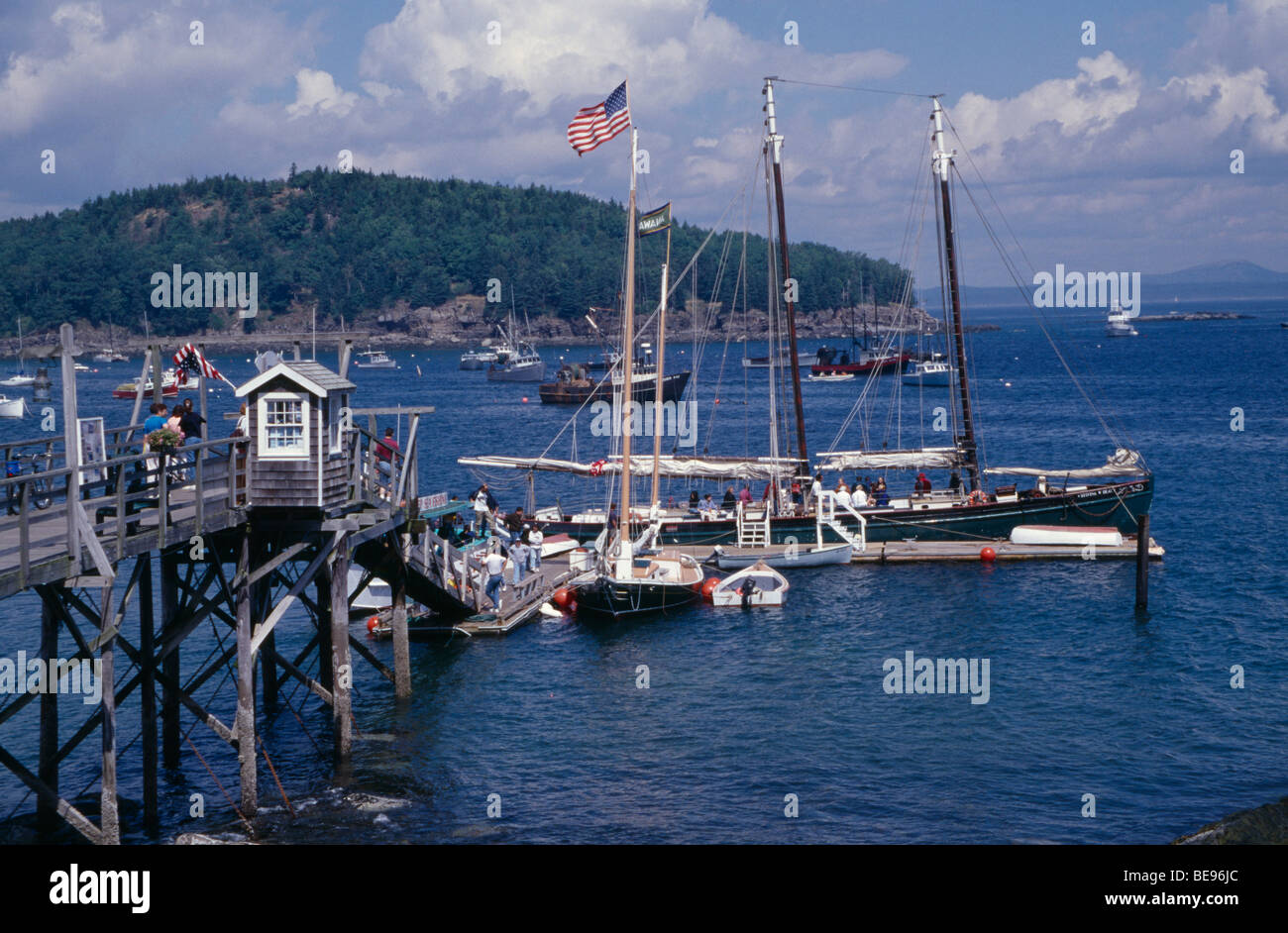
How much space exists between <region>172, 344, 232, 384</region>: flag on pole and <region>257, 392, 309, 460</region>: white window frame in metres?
1.82

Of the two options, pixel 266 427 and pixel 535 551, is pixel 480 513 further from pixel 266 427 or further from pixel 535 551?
pixel 266 427

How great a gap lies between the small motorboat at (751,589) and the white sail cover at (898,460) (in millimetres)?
10711

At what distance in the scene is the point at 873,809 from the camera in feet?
78.7

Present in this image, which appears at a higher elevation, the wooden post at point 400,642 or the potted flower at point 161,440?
the potted flower at point 161,440

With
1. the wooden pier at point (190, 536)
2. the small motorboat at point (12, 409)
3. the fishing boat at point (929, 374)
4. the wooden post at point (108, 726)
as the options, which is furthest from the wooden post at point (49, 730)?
the fishing boat at point (929, 374)

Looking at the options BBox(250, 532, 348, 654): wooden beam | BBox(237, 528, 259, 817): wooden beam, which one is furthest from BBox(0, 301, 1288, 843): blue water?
BBox(250, 532, 348, 654): wooden beam

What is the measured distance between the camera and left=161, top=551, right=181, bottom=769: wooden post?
24375 millimetres

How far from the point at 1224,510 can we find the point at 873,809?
40194 mm

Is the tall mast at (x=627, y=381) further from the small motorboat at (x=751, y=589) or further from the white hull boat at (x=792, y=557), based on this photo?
the white hull boat at (x=792, y=557)

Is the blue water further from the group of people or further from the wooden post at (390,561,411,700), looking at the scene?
the group of people

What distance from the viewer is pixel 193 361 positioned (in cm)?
2464

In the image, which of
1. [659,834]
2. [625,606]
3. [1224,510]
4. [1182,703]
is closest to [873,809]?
[659,834]

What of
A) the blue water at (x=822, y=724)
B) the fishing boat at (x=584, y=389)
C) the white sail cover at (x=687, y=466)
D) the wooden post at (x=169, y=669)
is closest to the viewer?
the blue water at (x=822, y=724)

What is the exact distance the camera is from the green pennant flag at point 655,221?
1479 inches
